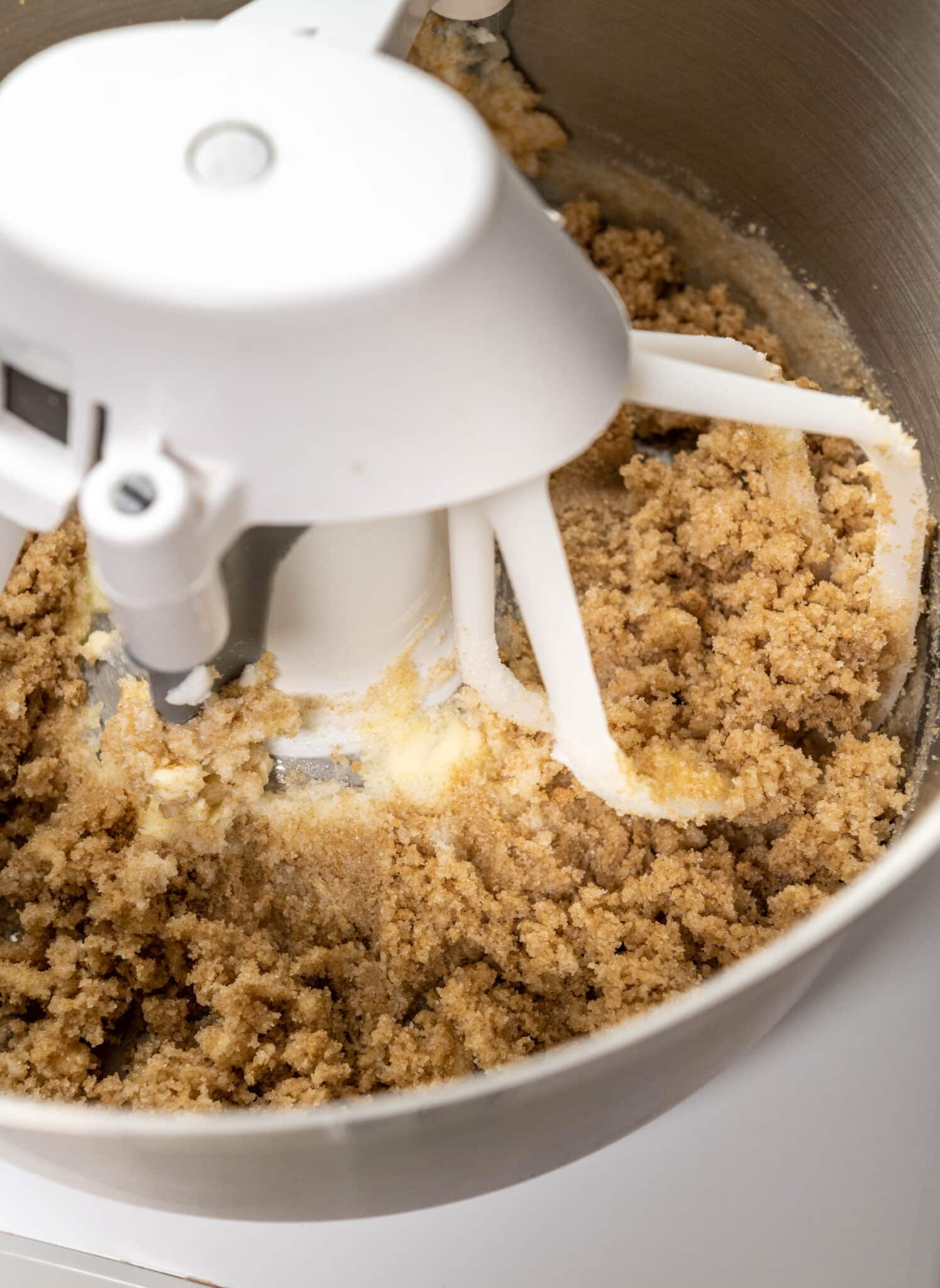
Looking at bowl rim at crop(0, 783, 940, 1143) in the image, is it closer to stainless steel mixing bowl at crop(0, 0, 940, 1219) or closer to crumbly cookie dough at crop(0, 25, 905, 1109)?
stainless steel mixing bowl at crop(0, 0, 940, 1219)

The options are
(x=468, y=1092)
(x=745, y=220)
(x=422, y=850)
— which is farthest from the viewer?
(x=745, y=220)

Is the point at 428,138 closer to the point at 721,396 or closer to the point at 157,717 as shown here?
the point at 721,396

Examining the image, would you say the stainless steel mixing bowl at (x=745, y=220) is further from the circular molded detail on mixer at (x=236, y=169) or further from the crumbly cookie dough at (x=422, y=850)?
the circular molded detail on mixer at (x=236, y=169)

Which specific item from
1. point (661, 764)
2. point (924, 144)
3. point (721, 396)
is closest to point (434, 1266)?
point (661, 764)

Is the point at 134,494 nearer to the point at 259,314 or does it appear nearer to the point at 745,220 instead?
the point at 259,314

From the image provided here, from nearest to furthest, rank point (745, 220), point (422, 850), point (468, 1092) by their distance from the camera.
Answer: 1. point (468, 1092)
2. point (422, 850)
3. point (745, 220)

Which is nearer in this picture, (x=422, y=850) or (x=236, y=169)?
(x=236, y=169)

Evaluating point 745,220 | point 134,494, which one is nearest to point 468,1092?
point 134,494
